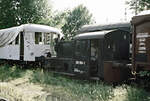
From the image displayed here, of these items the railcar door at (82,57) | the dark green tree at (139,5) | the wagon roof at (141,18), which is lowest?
the railcar door at (82,57)

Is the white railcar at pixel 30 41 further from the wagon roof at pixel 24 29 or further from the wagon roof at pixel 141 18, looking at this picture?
the wagon roof at pixel 141 18

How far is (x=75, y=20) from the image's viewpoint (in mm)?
33406

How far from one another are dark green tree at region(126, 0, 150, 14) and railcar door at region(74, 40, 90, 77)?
30.0 ft

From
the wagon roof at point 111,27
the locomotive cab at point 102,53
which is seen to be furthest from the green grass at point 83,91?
the wagon roof at point 111,27

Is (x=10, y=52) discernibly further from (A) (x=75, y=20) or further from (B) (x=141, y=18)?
(A) (x=75, y=20)

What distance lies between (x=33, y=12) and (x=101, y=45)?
21611 millimetres

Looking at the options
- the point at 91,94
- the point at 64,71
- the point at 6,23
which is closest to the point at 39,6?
the point at 6,23

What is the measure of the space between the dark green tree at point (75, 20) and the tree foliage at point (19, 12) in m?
4.22

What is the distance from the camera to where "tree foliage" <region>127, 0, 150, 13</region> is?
59.6 ft

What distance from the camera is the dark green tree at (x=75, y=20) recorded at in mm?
31875

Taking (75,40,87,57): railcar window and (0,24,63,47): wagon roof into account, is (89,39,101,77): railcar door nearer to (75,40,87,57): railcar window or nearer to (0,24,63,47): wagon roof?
(75,40,87,57): railcar window

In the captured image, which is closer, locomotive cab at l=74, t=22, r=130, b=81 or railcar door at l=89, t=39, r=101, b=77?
locomotive cab at l=74, t=22, r=130, b=81

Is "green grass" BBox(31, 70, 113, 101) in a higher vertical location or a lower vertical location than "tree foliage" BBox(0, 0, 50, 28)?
lower

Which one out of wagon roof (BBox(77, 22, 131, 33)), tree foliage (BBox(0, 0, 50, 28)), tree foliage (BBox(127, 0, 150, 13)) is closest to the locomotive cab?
wagon roof (BBox(77, 22, 131, 33))
